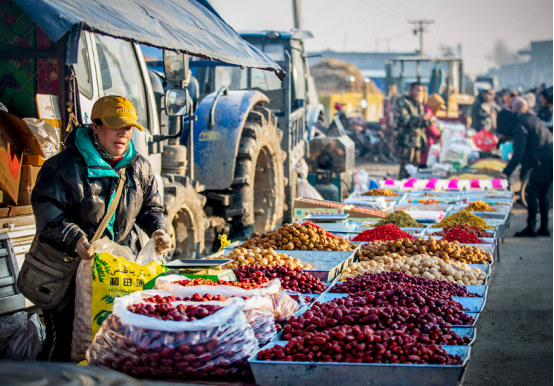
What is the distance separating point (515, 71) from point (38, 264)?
131289mm

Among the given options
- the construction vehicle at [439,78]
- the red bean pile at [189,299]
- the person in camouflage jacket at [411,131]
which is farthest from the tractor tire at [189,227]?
the construction vehicle at [439,78]

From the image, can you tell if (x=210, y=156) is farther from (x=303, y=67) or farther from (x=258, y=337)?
(x=303, y=67)

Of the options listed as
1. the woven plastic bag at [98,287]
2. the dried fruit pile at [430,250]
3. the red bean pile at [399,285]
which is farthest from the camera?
the dried fruit pile at [430,250]

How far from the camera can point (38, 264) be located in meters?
3.51

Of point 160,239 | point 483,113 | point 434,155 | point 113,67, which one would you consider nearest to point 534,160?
point 434,155

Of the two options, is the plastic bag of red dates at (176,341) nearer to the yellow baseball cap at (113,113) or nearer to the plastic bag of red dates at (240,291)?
the plastic bag of red dates at (240,291)

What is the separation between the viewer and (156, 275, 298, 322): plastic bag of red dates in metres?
2.94

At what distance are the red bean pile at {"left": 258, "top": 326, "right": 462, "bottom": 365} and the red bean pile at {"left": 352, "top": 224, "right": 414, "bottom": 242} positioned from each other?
280 cm

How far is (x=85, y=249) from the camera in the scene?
129 inches

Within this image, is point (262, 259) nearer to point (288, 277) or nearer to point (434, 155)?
point (288, 277)

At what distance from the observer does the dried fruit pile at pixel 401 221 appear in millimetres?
6664

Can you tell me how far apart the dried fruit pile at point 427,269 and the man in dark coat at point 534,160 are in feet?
21.5

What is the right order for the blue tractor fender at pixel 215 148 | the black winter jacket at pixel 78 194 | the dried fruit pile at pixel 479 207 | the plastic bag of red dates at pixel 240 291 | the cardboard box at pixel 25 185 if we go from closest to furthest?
1. the plastic bag of red dates at pixel 240 291
2. the black winter jacket at pixel 78 194
3. the cardboard box at pixel 25 185
4. the blue tractor fender at pixel 215 148
5. the dried fruit pile at pixel 479 207

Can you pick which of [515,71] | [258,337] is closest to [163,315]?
[258,337]
